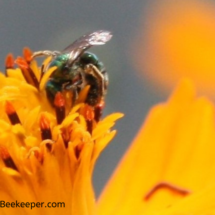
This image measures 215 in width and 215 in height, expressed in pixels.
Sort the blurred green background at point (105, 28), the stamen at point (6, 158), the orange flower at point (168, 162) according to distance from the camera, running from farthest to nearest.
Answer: the blurred green background at point (105, 28), the orange flower at point (168, 162), the stamen at point (6, 158)

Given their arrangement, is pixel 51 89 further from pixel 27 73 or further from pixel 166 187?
pixel 166 187

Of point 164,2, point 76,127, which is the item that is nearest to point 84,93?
point 76,127

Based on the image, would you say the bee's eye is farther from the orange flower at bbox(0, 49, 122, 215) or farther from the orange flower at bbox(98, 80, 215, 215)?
the orange flower at bbox(98, 80, 215, 215)

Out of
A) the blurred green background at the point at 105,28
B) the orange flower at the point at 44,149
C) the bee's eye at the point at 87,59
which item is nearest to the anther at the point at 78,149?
the orange flower at the point at 44,149

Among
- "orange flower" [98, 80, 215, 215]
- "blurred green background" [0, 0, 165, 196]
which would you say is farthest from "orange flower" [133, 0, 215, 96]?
"orange flower" [98, 80, 215, 215]

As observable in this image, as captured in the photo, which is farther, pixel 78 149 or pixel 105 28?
pixel 105 28

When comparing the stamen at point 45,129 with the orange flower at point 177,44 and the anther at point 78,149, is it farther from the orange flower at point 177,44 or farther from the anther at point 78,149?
the orange flower at point 177,44

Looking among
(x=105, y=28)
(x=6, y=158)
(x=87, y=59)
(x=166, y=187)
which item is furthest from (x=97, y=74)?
(x=105, y=28)
